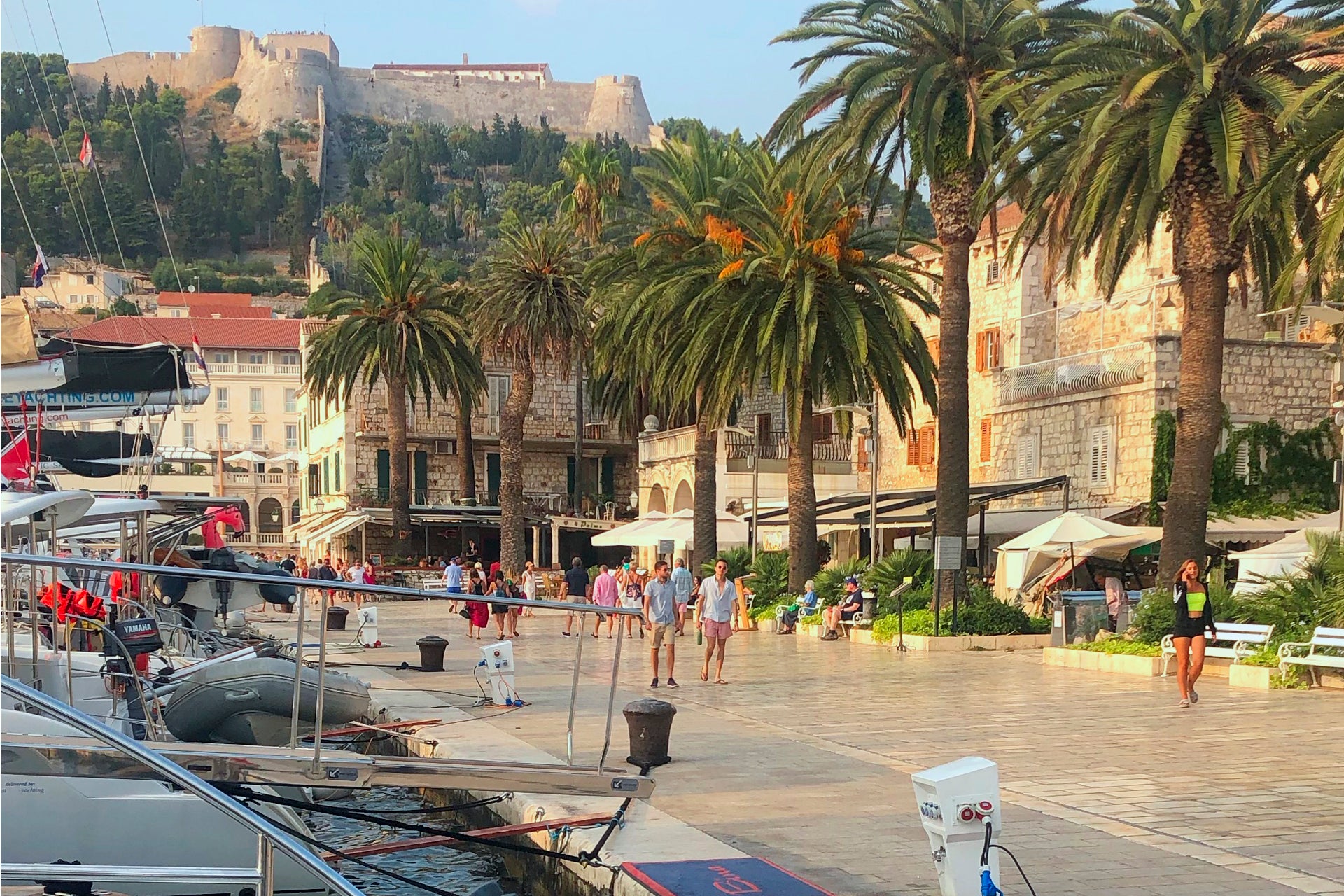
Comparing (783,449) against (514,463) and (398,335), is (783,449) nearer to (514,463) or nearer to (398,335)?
(514,463)

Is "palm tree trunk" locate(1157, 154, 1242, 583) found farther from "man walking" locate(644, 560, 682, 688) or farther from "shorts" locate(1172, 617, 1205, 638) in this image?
"man walking" locate(644, 560, 682, 688)

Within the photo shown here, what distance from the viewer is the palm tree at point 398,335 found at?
54.4 m

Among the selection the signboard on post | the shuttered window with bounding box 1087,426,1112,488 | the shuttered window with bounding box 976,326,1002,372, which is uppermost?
the shuttered window with bounding box 976,326,1002,372

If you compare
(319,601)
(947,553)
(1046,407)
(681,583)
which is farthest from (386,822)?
(1046,407)

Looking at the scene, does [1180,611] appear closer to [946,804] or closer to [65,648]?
[946,804]

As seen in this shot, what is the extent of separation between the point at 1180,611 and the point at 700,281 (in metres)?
19.9

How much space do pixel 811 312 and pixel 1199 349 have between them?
10.3 metres

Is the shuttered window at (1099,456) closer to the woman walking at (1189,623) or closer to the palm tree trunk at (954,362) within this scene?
the palm tree trunk at (954,362)

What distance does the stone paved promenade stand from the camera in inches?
344

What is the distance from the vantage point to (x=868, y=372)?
32.4 m

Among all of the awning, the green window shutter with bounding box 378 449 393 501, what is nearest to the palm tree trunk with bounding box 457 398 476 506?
the green window shutter with bounding box 378 449 393 501

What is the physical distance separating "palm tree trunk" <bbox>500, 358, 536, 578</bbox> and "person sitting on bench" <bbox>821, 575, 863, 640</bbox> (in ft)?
74.1

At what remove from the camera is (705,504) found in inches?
1534

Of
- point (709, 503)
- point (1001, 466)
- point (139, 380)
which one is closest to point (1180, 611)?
point (139, 380)
